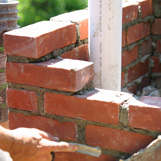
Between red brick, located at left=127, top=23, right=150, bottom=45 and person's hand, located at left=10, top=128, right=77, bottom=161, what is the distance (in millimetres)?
1279

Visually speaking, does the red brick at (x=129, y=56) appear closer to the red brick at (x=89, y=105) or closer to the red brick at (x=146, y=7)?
the red brick at (x=146, y=7)

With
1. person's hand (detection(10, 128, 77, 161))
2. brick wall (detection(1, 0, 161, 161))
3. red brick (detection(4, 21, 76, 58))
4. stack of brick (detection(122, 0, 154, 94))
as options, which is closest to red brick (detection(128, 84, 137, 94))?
stack of brick (detection(122, 0, 154, 94))

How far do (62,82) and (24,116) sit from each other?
1.11 feet

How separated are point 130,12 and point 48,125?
1143mm

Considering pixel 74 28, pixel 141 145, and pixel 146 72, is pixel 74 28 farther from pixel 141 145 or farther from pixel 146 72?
pixel 146 72

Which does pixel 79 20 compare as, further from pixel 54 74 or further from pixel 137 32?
pixel 137 32

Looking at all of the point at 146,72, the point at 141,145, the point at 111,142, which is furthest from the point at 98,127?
the point at 146,72

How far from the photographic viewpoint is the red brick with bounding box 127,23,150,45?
2979mm

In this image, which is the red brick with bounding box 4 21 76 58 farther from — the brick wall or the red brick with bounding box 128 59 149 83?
the red brick with bounding box 128 59 149 83

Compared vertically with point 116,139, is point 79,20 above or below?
above

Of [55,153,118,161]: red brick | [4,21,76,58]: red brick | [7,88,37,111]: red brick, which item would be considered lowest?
[55,153,118,161]: red brick

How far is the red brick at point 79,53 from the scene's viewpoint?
239 centimetres

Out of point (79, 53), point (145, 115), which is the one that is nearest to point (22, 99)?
point (79, 53)

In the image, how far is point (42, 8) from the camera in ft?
23.6
